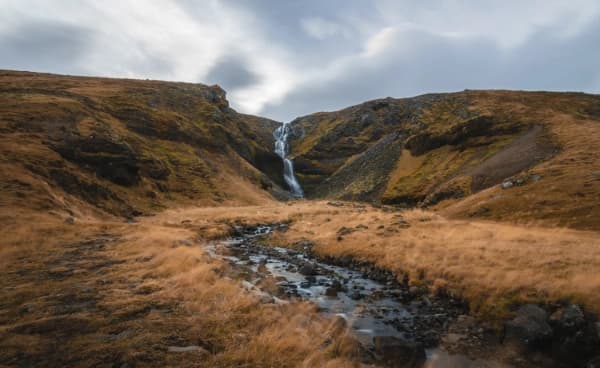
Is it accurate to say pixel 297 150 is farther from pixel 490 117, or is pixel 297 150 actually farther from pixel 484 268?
pixel 484 268

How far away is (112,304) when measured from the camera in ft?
33.8

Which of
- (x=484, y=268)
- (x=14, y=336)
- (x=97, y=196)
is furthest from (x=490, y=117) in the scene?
(x=14, y=336)

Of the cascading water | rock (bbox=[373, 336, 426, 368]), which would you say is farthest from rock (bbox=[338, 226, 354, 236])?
the cascading water

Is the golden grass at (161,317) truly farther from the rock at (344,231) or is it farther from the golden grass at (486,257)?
the rock at (344,231)

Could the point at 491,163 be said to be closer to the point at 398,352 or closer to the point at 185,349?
the point at 398,352

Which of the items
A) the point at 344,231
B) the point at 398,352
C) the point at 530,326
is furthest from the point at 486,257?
the point at 344,231

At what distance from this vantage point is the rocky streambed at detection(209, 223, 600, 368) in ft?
31.0

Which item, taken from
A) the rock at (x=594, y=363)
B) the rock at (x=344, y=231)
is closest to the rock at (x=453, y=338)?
the rock at (x=594, y=363)

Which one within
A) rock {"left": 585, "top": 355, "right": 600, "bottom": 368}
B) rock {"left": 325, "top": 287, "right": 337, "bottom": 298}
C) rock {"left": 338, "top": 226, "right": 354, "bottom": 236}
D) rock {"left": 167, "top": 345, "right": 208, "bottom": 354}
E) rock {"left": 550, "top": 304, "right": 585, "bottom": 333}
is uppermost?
rock {"left": 338, "top": 226, "right": 354, "bottom": 236}

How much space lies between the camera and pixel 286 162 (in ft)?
384

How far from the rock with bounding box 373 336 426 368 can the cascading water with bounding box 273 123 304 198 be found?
84493mm

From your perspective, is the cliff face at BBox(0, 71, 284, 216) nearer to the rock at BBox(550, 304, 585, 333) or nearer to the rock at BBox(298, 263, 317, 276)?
the rock at BBox(298, 263, 317, 276)

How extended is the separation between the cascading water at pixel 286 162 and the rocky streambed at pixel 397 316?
75.8 meters

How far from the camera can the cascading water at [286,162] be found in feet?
336
